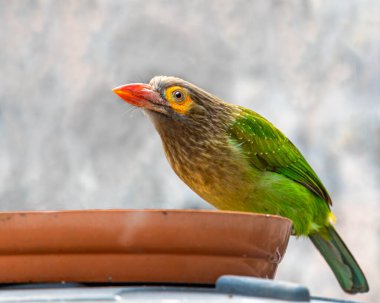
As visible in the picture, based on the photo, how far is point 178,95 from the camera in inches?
122

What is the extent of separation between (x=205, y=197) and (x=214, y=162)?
0.14 m

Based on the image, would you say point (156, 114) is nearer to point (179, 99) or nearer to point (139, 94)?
point (179, 99)

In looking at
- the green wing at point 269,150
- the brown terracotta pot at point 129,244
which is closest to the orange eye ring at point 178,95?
the green wing at point 269,150

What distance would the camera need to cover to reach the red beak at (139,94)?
2709 millimetres

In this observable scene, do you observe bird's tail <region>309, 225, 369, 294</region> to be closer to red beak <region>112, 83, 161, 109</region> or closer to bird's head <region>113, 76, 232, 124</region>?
bird's head <region>113, 76, 232, 124</region>

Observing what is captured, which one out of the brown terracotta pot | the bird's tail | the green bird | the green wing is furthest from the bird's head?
the brown terracotta pot

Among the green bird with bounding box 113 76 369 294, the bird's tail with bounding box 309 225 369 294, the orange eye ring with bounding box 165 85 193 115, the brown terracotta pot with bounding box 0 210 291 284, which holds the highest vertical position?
the orange eye ring with bounding box 165 85 193 115

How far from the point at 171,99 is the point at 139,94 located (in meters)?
0.30

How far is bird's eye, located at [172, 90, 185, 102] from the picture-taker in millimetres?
3069

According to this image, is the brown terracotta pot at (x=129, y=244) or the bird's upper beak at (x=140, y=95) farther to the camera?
the bird's upper beak at (x=140, y=95)

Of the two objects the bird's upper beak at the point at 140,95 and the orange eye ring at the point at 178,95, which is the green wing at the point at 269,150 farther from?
the bird's upper beak at the point at 140,95

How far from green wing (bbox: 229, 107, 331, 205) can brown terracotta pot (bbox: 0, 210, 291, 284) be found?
2.00 meters

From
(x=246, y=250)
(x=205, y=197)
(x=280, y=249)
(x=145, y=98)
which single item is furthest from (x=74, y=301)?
(x=205, y=197)

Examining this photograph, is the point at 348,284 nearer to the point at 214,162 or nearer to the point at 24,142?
the point at 214,162
